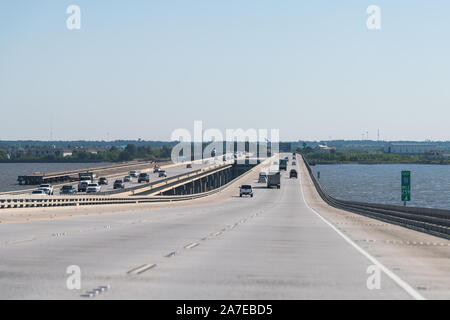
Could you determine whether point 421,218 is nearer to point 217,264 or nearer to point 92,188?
point 217,264

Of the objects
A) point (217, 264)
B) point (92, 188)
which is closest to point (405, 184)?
point (217, 264)

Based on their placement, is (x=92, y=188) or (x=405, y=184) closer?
(x=405, y=184)

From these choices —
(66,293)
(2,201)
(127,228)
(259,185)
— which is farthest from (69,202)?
(259,185)

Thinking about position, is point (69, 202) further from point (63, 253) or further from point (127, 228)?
point (63, 253)

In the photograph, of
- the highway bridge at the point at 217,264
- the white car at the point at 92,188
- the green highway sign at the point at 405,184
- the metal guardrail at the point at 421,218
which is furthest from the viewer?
the white car at the point at 92,188

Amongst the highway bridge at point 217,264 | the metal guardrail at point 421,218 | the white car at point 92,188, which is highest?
the highway bridge at point 217,264

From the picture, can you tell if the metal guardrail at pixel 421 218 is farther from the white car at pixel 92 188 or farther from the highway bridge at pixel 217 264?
the white car at pixel 92 188

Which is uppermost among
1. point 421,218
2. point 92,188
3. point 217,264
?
point 217,264

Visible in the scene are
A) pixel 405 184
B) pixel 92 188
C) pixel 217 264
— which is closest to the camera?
pixel 217 264

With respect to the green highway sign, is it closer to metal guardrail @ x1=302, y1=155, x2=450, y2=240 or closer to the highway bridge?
metal guardrail @ x1=302, y1=155, x2=450, y2=240

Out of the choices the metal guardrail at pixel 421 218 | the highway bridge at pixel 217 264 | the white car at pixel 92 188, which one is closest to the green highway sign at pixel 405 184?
the metal guardrail at pixel 421 218
